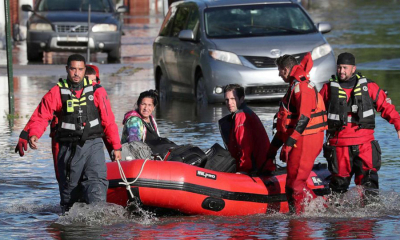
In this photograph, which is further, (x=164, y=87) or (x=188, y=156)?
(x=164, y=87)

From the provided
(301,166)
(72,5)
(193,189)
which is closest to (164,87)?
(72,5)

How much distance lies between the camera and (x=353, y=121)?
9211 mm

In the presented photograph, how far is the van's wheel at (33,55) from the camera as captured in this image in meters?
25.1

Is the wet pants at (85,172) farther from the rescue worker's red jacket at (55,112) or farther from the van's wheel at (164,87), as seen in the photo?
the van's wheel at (164,87)

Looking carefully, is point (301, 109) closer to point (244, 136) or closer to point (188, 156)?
point (244, 136)

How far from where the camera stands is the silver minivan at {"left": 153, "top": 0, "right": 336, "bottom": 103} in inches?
647

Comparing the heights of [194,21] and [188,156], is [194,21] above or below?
above

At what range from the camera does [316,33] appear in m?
17.1

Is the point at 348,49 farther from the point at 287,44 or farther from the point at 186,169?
the point at 186,169

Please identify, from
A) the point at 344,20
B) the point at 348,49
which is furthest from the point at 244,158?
the point at 344,20

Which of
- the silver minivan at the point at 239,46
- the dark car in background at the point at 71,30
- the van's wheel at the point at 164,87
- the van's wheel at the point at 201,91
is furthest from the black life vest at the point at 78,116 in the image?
the dark car in background at the point at 71,30

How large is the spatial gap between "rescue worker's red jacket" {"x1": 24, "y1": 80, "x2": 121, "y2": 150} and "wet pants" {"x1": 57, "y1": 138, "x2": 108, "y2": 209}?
Result: 143 mm

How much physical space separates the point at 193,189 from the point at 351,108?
5.02 feet

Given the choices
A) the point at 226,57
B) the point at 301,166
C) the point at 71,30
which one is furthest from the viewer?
the point at 71,30
